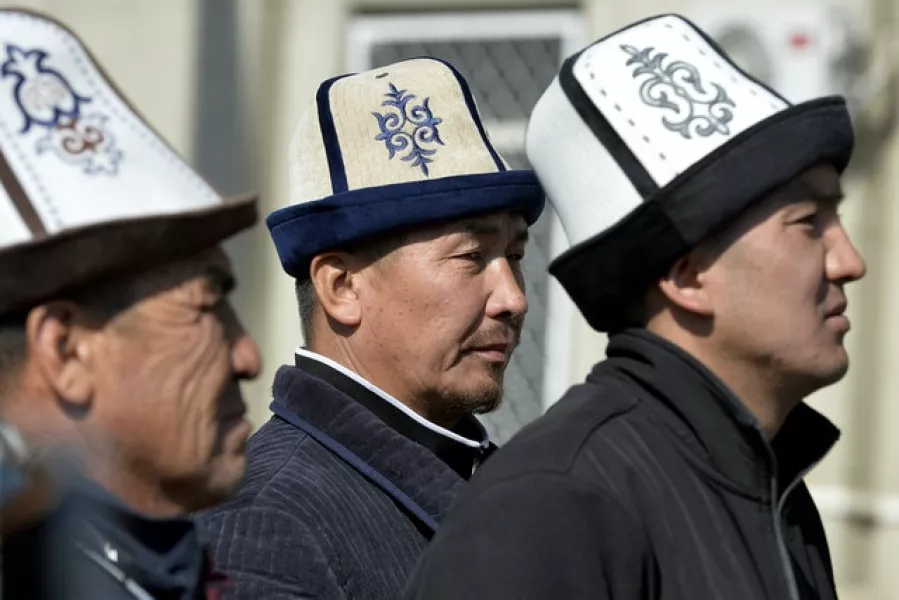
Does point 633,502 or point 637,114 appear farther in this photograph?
point 637,114

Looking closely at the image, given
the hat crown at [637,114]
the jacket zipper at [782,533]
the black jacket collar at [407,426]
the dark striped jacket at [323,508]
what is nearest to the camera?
the jacket zipper at [782,533]

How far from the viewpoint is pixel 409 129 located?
10.0ft

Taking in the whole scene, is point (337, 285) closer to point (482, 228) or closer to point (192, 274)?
point (482, 228)

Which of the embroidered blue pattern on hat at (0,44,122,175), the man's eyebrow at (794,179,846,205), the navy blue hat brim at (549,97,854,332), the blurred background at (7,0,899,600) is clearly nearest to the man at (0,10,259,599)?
the embroidered blue pattern on hat at (0,44,122,175)

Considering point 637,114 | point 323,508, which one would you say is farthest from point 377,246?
point 637,114

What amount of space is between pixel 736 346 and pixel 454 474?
2.49ft

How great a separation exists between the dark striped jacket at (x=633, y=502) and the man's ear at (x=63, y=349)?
51 centimetres

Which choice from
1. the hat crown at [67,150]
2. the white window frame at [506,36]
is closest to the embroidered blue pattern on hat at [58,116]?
the hat crown at [67,150]

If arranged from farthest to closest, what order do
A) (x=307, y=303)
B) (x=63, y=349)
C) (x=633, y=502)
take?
(x=307, y=303), (x=633, y=502), (x=63, y=349)

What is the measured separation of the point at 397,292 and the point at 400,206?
0.52ft

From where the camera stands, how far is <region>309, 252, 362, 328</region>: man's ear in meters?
3.04

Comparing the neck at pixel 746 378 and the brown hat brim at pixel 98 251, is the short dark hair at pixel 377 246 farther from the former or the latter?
the brown hat brim at pixel 98 251

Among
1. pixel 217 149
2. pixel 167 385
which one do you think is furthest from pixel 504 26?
pixel 167 385

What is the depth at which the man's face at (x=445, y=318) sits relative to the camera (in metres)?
2.96
